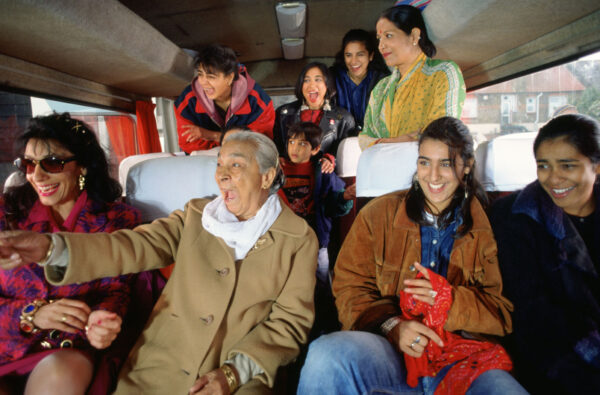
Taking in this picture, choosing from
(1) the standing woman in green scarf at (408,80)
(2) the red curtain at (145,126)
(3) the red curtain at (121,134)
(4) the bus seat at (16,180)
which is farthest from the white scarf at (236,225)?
(2) the red curtain at (145,126)

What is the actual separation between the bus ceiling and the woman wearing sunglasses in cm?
119

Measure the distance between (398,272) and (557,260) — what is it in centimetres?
65

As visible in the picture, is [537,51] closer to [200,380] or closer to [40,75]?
[200,380]

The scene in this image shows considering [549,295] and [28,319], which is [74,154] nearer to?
[28,319]

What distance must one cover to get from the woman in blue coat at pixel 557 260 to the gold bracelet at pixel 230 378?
1.19 m

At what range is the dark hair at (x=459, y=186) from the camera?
1654 mm

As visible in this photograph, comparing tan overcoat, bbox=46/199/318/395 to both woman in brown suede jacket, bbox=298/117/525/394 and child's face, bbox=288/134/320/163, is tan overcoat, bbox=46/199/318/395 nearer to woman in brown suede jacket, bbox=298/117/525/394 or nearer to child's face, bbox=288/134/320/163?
woman in brown suede jacket, bbox=298/117/525/394

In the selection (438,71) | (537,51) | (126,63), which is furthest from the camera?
(126,63)

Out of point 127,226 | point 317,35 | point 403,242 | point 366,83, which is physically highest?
point 317,35

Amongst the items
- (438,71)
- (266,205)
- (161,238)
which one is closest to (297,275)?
(266,205)

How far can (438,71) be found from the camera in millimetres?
2404

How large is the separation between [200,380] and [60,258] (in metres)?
0.71

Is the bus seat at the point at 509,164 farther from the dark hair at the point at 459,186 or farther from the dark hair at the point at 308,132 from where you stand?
the dark hair at the point at 308,132

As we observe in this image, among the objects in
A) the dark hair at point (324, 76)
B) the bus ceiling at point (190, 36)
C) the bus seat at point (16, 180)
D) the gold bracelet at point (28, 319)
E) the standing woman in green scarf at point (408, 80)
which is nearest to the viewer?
the gold bracelet at point (28, 319)
